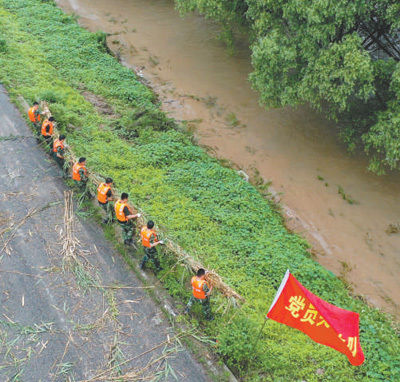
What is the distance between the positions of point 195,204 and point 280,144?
15.8ft

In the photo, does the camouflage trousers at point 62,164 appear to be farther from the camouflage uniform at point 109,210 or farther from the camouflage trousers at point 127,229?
the camouflage trousers at point 127,229

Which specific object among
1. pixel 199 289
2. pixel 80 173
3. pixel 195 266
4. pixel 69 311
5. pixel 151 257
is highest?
pixel 199 289

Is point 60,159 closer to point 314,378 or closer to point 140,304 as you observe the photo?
point 140,304

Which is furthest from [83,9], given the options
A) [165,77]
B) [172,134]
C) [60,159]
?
[60,159]

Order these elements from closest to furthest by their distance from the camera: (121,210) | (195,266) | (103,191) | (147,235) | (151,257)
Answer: (147,235) → (195,266) → (151,257) → (121,210) → (103,191)

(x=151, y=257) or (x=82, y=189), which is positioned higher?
(x=151, y=257)

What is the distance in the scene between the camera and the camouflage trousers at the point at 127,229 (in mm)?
9047

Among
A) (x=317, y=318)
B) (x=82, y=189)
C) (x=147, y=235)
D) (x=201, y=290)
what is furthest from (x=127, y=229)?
(x=317, y=318)

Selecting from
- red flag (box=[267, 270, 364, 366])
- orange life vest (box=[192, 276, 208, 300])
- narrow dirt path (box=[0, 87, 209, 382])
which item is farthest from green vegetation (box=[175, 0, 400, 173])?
narrow dirt path (box=[0, 87, 209, 382])

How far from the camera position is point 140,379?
7062mm

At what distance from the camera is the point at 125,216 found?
887 centimetres

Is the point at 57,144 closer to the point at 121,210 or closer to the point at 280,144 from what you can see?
the point at 121,210

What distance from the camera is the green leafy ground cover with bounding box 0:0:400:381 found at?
7.54m

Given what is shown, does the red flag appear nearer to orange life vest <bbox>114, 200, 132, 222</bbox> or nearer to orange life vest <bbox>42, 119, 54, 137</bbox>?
orange life vest <bbox>114, 200, 132, 222</bbox>
